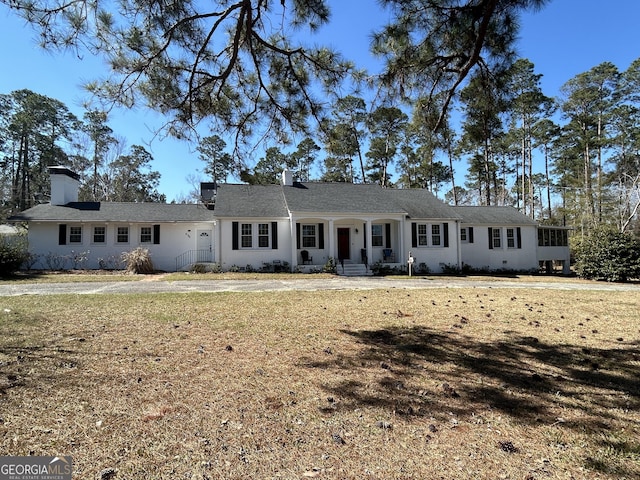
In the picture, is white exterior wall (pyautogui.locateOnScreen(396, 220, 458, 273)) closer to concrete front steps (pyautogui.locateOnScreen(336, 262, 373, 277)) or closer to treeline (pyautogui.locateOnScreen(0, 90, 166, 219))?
concrete front steps (pyautogui.locateOnScreen(336, 262, 373, 277))

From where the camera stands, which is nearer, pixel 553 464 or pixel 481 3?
pixel 553 464

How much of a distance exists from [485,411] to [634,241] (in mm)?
19548

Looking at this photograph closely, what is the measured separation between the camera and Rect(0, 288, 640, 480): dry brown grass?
237 cm

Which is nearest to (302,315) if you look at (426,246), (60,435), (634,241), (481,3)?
(60,435)

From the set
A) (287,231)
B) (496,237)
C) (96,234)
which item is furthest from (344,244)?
(96,234)

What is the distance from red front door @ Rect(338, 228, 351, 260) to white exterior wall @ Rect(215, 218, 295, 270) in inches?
130

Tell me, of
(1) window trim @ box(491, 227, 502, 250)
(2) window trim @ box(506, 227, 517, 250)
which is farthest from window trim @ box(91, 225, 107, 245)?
(2) window trim @ box(506, 227, 517, 250)

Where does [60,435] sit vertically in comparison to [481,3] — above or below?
below

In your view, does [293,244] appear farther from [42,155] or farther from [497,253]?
[42,155]

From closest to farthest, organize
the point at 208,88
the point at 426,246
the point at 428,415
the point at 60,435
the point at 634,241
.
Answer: the point at 60,435 → the point at 428,415 → the point at 208,88 → the point at 634,241 → the point at 426,246

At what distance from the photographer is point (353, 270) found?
732 inches

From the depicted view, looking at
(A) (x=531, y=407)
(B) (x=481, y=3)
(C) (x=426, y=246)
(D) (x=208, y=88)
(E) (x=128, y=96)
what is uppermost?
(B) (x=481, y=3)

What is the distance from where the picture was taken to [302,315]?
23.2 ft

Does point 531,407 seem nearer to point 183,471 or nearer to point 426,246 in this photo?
point 183,471
